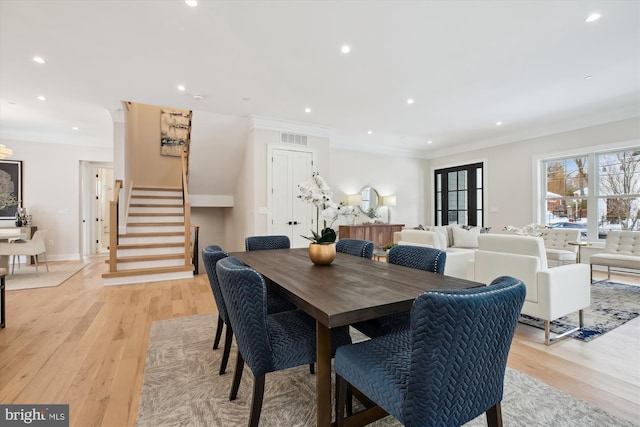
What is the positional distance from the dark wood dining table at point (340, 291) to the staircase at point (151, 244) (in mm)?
3525

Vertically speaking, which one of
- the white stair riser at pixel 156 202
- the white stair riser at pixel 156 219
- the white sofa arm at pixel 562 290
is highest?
the white stair riser at pixel 156 202

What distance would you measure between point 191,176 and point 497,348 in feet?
21.1

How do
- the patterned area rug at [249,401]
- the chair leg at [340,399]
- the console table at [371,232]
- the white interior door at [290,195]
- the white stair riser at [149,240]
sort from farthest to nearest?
the console table at [371,232] < the white interior door at [290,195] < the white stair riser at [149,240] < the patterned area rug at [249,401] < the chair leg at [340,399]

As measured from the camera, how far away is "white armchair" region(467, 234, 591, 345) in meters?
2.48

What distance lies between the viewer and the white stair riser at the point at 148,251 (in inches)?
196

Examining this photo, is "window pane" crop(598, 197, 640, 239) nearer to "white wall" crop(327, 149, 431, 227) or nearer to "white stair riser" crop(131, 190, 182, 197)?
"white wall" crop(327, 149, 431, 227)

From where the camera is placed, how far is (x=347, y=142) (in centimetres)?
713

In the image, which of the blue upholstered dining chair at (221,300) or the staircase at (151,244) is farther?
the staircase at (151,244)

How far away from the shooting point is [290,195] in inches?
215

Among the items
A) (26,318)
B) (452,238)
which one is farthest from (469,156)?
(26,318)

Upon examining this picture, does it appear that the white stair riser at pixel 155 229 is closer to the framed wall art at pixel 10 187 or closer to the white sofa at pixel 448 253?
the framed wall art at pixel 10 187

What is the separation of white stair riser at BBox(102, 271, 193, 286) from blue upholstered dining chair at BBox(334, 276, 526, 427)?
4518 millimetres

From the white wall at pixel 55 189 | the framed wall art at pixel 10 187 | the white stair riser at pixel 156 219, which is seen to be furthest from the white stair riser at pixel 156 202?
the framed wall art at pixel 10 187

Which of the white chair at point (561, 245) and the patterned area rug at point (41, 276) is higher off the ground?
the white chair at point (561, 245)
